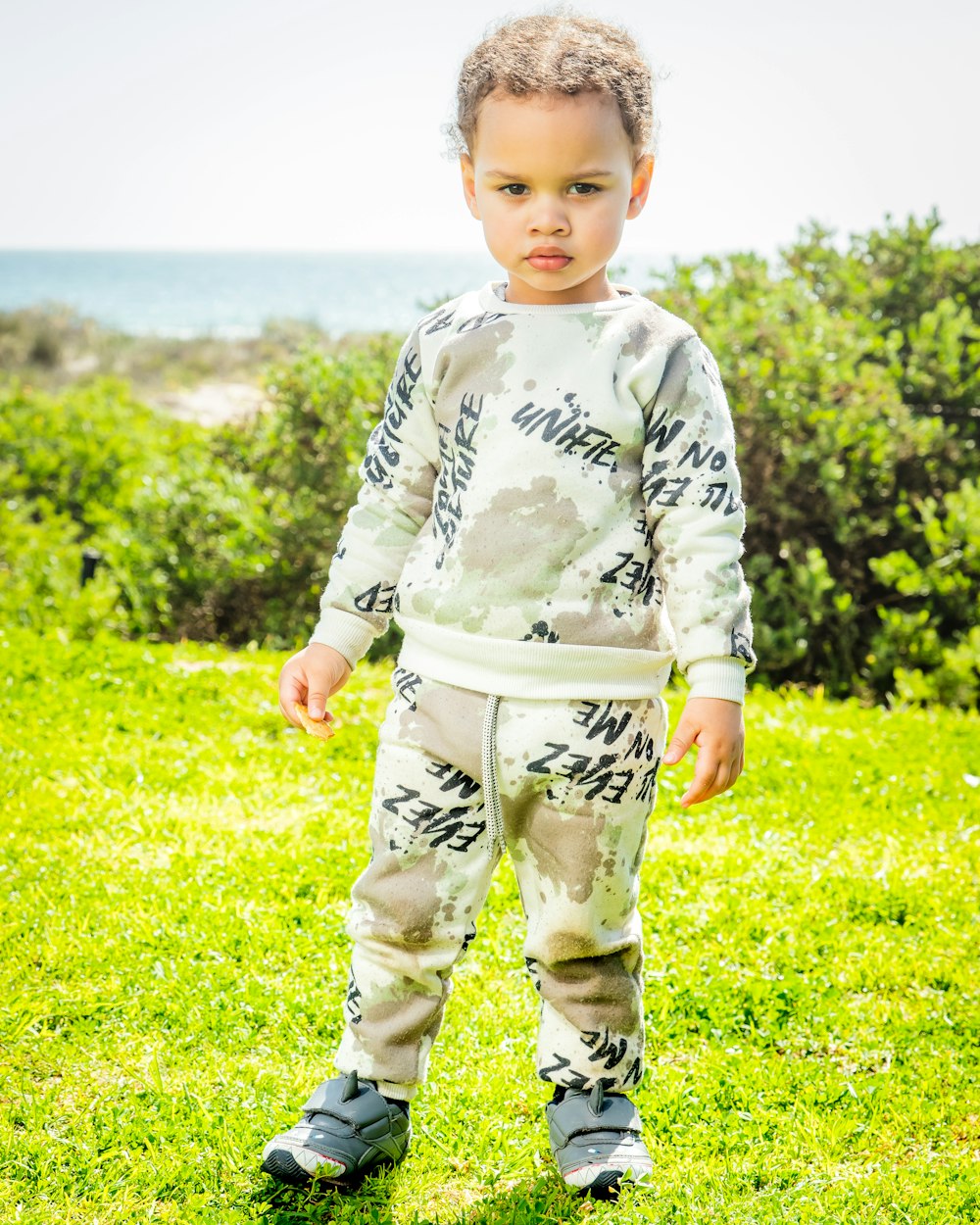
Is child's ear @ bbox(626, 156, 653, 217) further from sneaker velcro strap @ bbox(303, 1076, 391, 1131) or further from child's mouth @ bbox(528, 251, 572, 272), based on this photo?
sneaker velcro strap @ bbox(303, 1076, 391, 1131)

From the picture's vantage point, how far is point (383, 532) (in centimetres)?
230

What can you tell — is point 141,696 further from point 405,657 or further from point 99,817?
point 405,657

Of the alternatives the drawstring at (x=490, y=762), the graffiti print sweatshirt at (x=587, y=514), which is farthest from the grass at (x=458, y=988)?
the graffiti print sweatshirt at (x=587, y=514)

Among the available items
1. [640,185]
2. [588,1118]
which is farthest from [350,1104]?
[640,185]

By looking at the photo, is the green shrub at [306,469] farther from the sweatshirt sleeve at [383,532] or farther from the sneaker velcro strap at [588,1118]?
the sneaker velcro strap at [588,1118]

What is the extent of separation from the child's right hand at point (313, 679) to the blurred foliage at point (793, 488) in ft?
11.3

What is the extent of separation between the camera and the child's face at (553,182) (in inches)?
78.2

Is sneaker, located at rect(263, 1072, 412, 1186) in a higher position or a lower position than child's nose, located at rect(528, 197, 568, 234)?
lower

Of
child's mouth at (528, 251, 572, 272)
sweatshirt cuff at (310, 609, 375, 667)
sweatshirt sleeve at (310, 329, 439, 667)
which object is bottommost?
sweatshirt cuff at (310, 609, 375, 667)

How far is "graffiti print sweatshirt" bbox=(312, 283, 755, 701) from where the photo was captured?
2047 mm

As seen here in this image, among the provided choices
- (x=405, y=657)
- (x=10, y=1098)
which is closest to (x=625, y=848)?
(x=405, y=657)

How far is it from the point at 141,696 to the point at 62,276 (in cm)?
8921

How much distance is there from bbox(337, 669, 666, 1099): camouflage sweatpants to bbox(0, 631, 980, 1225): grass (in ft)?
0.82

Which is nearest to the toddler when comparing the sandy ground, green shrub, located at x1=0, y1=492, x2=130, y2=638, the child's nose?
the child's nose
